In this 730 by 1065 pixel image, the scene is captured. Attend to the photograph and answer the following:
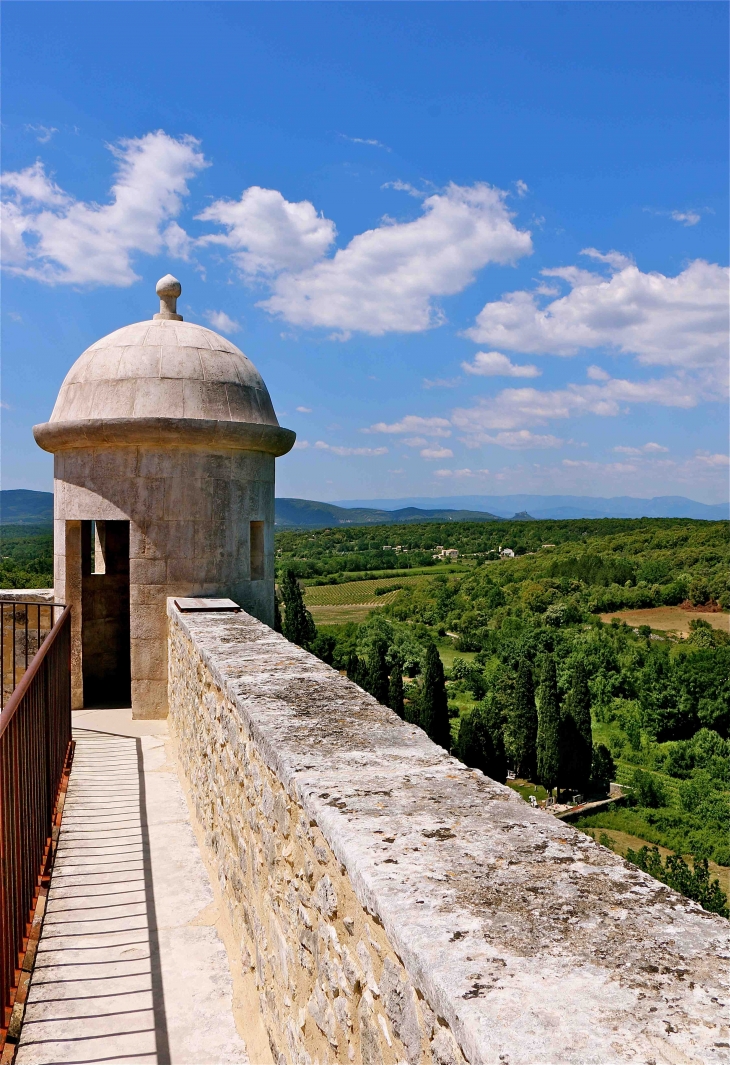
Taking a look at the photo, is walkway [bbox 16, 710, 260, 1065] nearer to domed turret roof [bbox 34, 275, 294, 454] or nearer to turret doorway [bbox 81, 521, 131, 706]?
domed turret roof [bbox 34, 275, 294, 454]

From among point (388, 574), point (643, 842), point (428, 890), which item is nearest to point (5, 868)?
point (428, 890)

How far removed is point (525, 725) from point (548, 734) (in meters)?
1.79

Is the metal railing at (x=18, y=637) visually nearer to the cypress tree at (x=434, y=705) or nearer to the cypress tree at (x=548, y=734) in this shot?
the cypress tree at (x=434, y=705)

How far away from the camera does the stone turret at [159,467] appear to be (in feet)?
21.3

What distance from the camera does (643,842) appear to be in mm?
39969

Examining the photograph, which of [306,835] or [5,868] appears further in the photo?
[5,868]

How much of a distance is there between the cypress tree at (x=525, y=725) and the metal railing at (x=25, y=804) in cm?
3928

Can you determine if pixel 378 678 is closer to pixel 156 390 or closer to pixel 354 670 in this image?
pixel 354 670

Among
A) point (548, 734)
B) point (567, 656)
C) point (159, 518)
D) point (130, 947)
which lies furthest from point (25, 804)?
point (567, 656)

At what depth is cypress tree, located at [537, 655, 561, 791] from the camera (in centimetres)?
4006

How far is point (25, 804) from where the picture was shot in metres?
3.21

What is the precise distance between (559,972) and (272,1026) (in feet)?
5.03

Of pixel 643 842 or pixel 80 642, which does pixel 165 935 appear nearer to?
pixel 80 642

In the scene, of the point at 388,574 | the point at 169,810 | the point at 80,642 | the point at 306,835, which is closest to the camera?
the point at 306,835
